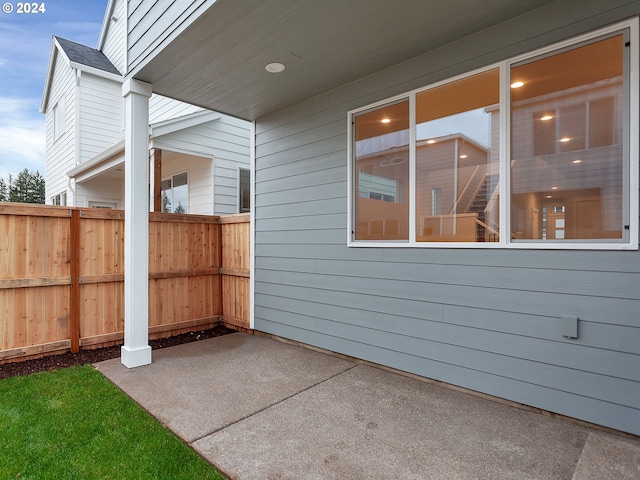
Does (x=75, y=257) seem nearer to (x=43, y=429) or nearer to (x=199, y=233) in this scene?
(x=199, y=233)

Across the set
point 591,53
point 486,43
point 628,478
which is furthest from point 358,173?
point 628,478

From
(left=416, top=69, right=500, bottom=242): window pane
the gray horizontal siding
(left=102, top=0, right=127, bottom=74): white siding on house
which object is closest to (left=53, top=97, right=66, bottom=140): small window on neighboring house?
(left=102, top=0, right=127, bottom=74): white siding on house

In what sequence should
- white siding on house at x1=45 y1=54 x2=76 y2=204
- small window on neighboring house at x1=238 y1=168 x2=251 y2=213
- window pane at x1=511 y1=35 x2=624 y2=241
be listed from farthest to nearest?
white siding on house at x1=45 y1=54 x2=76 y2=204, small window on neighboring house at x1=238 y1=168 x2=251 y2=213, window pane at x1=511 y1=35 x2=624 y2=241

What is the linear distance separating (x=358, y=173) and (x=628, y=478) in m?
3.01

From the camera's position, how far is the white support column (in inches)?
140

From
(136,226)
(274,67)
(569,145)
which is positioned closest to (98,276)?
(136,226)

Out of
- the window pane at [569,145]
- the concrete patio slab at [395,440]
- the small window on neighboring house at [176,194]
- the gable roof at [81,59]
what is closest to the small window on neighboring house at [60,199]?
the gable roof at [81,59]

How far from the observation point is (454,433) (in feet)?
7.52

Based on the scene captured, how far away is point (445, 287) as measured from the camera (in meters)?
3.03

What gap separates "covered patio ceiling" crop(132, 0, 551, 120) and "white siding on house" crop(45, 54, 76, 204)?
6.82m

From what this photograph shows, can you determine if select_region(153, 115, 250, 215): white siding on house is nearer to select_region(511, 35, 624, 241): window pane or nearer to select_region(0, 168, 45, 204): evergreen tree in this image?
select_region(511, 35, 624, 241): window pane

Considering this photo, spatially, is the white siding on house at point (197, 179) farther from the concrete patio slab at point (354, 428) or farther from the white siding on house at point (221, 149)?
the concrete patio slab at point (354, 428)

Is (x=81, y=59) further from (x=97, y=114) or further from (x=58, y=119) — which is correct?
(x=58, y=119)

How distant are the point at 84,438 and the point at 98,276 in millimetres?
2304
